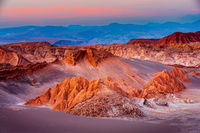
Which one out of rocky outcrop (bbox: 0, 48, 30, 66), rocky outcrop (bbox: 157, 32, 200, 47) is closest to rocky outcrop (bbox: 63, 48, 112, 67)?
rocky outcrop (bbox: 0, 48, 30, 66)

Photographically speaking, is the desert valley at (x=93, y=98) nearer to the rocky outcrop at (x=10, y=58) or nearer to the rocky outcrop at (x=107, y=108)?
the rocky outcrop at (x=107, y=108)

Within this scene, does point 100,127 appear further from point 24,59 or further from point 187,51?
point 187,51

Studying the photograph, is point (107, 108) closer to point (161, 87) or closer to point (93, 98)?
point (93, 98)

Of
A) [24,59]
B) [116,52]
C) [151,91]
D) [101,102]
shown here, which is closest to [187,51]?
[116,52]

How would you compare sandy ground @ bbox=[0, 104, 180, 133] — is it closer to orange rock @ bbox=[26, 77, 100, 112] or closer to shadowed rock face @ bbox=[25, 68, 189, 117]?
shadowed rock face @ bbox=[25, 68, 189, 117]

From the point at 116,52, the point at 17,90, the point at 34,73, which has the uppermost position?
the point at 116,52

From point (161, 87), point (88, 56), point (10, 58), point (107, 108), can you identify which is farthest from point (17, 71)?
point (10, 58)

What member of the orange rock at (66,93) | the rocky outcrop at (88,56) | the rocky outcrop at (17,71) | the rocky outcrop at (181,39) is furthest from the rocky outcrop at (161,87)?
the rocky outcrop at (181,39)

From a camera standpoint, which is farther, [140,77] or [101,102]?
[140,77]
